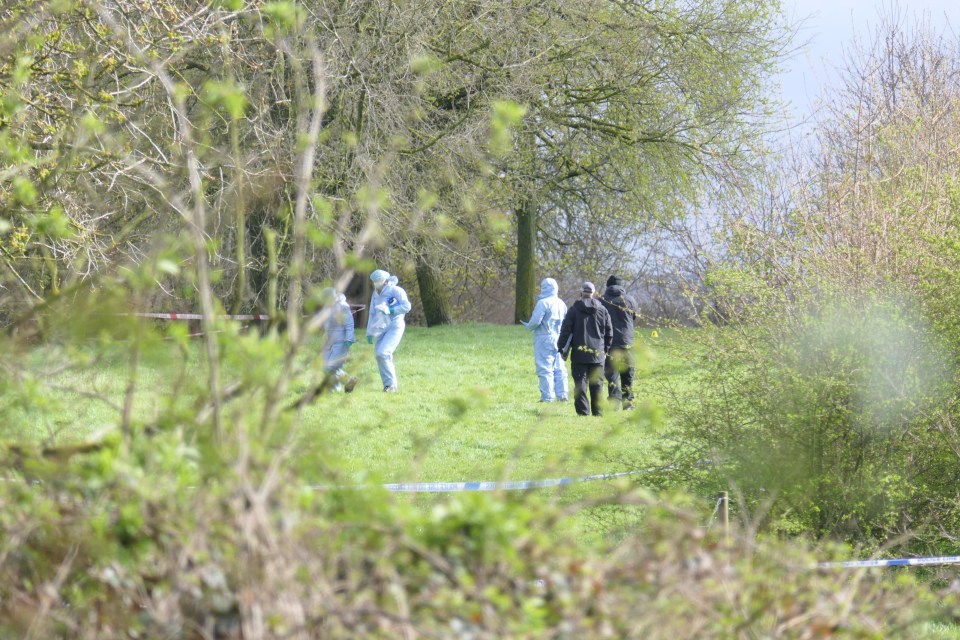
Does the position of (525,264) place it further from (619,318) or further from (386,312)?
(386,312)

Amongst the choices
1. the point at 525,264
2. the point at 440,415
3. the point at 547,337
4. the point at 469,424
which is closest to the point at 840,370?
the point at 469,424

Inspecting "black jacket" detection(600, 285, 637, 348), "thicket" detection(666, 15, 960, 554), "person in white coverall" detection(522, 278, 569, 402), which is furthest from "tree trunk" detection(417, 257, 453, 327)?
"thicket" detection(666, 15, 960, 554)

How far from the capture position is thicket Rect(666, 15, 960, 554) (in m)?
7.69

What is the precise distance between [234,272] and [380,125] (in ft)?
12.2

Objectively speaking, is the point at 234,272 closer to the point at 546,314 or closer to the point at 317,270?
the point at 317,270

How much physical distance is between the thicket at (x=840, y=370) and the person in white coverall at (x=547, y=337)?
647 centimetres

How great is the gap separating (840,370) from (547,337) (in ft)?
25.6

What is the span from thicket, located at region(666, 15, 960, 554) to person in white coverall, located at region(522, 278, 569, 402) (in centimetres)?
647

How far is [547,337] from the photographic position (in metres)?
15.3

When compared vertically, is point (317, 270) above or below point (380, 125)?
below

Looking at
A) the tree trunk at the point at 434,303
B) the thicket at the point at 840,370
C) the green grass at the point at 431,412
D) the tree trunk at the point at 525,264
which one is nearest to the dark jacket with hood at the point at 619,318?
the green grass at the point at 431,412

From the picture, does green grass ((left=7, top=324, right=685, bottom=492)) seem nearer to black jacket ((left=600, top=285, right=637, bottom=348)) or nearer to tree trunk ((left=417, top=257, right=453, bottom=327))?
black jacket ((left=600, top=285, right=637, bottom=348))

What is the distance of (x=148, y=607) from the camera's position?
222 centimetres

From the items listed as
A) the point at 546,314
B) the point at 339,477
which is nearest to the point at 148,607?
the point at 339,477
